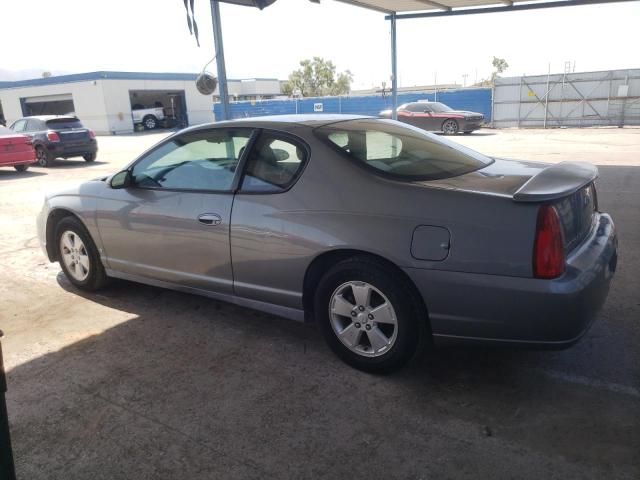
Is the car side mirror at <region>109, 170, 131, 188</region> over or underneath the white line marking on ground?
over

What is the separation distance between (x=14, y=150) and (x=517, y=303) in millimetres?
14574

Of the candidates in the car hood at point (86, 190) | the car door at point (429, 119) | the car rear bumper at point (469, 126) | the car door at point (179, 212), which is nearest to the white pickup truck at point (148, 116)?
the car door at point (429, 119)

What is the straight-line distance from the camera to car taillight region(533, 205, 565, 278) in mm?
2662

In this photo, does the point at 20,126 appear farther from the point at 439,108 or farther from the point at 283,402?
the point at 283,402

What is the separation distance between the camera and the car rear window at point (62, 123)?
1599 centimetres

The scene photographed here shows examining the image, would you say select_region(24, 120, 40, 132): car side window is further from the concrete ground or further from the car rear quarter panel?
the car rear quarter panel

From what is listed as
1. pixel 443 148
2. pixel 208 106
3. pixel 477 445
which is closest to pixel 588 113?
pixel 443 148

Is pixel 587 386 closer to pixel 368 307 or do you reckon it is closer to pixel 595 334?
pixel 595 334

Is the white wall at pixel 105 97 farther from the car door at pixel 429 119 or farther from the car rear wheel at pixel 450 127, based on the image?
the car rear wheel at pixel 450 127

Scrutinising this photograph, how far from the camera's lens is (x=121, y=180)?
14.2ft

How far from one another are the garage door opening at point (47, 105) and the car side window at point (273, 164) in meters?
42.6

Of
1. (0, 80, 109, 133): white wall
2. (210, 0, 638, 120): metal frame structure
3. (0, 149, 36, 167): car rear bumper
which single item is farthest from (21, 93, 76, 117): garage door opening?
(210, 0, 638, 120): metal frame structure

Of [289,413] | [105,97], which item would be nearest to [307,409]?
[289,413]

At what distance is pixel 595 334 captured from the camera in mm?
3650
